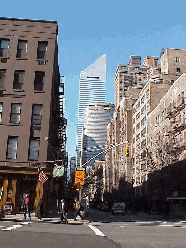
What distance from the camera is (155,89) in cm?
7950

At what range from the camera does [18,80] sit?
33.6 meters

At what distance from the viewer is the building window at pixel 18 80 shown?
33.3 meters

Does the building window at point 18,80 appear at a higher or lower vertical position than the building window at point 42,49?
lower

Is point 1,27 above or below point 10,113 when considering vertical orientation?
above

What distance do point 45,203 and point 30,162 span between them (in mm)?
4166

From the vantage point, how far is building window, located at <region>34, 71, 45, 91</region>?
33562mm

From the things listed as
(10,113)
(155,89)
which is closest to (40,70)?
(10,113)

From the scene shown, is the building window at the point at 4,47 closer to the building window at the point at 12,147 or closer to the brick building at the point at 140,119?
the building window at the point at 12,147

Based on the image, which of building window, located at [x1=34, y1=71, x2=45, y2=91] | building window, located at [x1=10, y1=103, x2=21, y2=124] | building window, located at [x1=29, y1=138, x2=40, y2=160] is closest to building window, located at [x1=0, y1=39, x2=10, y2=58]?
building window, located at [x1=34, y1=71, x2=45, y2=91]

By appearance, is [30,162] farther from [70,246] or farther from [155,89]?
[155,89]

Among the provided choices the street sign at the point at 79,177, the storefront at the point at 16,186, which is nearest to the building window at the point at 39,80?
the storefront at the point at 16,186

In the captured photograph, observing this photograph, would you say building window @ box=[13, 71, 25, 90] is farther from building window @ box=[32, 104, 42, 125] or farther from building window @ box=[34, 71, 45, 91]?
building window @ box=[32, 104, 42, 125]

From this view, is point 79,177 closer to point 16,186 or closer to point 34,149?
point 34,149

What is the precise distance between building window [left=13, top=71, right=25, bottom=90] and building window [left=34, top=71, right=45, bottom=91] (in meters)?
1.43
